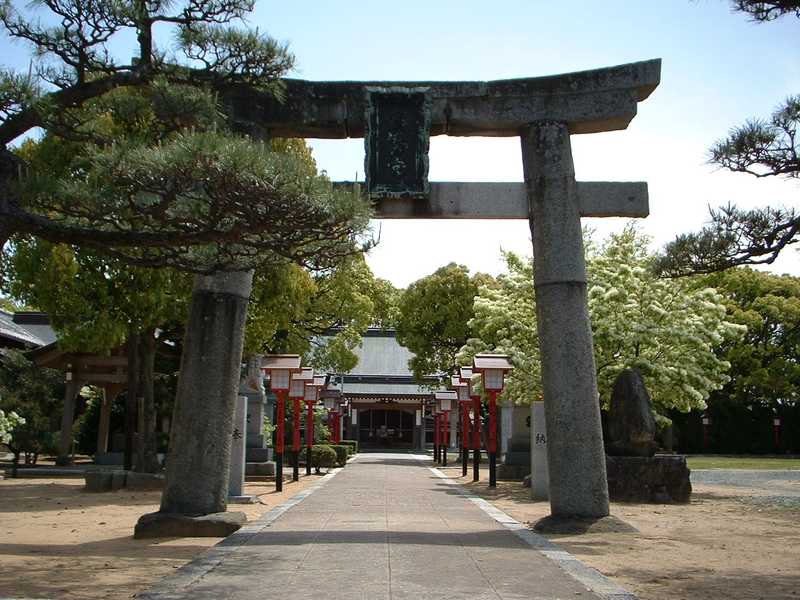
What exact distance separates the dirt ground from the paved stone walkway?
1.85ft

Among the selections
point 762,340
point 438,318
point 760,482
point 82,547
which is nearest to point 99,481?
point 82,547

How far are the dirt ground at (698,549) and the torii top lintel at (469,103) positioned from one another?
16.1 ft

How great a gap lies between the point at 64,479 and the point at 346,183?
43.7 ft

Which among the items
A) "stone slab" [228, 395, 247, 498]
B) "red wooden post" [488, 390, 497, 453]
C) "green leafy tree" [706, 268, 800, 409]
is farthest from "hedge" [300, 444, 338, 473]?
"green leafy tree" [706, 268, 800, 409]

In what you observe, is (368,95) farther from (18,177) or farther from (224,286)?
(18,177)

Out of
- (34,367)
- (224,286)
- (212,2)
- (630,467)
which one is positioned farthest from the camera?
(34,367)

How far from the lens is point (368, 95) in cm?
1027

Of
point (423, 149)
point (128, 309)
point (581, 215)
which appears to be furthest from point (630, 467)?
point (128, 309)

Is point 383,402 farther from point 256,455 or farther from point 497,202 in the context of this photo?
point 497,202

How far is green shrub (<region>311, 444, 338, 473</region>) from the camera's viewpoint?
2480cm

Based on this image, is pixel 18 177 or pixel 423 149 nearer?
pixel 18 177

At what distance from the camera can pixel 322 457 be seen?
2514cm

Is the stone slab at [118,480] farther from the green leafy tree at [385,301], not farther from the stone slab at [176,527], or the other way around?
the green leafy tree at [385,301]

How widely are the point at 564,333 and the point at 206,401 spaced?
4.12 metres
